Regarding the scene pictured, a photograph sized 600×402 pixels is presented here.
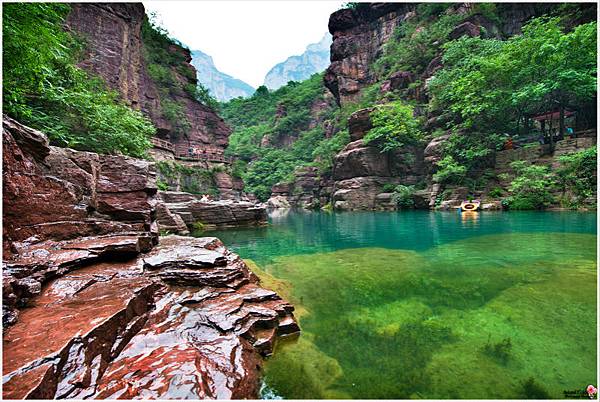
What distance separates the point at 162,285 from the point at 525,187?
19240mm

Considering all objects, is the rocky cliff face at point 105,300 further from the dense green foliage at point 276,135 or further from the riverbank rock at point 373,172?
the dense green foliage at point 276,135

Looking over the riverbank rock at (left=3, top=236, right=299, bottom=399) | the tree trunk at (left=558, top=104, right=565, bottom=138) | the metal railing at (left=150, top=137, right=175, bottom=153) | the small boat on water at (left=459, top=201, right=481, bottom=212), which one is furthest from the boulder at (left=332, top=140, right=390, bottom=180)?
the riverbank rock at (left=3, top=236, right=299, bottom=399)

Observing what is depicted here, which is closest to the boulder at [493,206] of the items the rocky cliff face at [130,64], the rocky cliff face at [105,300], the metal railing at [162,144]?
the rocky cliff face at [105,300]

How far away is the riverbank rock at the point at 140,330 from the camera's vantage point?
5.96 ft

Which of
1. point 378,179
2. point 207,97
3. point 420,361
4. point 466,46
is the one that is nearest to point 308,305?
point 420,361

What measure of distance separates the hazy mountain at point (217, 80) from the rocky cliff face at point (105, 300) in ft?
538

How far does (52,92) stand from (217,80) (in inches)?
6738

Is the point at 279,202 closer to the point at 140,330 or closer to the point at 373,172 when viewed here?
the point at 373,172

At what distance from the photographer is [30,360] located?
5.71 ft

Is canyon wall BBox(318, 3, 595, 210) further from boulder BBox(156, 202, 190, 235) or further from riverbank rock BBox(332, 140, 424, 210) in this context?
boulder BBox(156, 202, 190, 235)

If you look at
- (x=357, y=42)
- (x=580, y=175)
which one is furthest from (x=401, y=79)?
(x=580, y=175)

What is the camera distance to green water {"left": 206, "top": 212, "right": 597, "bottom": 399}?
7.76ft

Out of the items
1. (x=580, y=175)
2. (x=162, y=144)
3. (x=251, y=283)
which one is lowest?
(x=251, y=283)

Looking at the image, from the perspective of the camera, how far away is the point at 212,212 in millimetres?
13977
